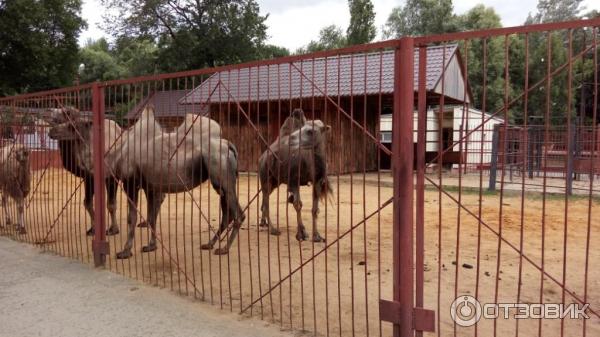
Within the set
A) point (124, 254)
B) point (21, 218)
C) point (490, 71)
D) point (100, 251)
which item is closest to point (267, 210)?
point (124, 254)

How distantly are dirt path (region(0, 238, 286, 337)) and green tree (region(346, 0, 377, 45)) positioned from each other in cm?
3103

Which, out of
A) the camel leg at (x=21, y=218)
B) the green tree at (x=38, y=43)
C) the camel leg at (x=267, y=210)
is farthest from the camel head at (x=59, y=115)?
the green tree at (x=38, y=43)

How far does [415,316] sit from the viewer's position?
3.26 metres

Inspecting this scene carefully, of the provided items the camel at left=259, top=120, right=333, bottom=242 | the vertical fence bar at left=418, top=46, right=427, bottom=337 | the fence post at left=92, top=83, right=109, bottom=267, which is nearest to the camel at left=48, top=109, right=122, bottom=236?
the fence post at left=92, top=83, right=109, bottom=267

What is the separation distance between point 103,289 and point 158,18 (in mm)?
31542

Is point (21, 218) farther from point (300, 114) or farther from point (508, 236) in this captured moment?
point (508, 236)

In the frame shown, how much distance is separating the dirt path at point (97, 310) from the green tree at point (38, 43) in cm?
2627

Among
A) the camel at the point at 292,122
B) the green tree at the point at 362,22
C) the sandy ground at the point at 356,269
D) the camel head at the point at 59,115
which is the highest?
the green tree at the point at 362,22

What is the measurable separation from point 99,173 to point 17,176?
3.10m

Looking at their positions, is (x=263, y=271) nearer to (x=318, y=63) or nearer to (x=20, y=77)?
(x=318, y=63)

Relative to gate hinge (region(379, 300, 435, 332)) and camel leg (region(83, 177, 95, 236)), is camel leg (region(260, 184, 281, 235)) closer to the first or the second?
camel leg (region(83, 177, 95, 236))

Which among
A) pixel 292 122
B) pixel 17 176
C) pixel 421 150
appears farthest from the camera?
pixel 17 176

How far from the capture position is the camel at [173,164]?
572 cm

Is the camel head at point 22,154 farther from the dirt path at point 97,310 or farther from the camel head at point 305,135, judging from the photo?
the camel head at point 305,135
